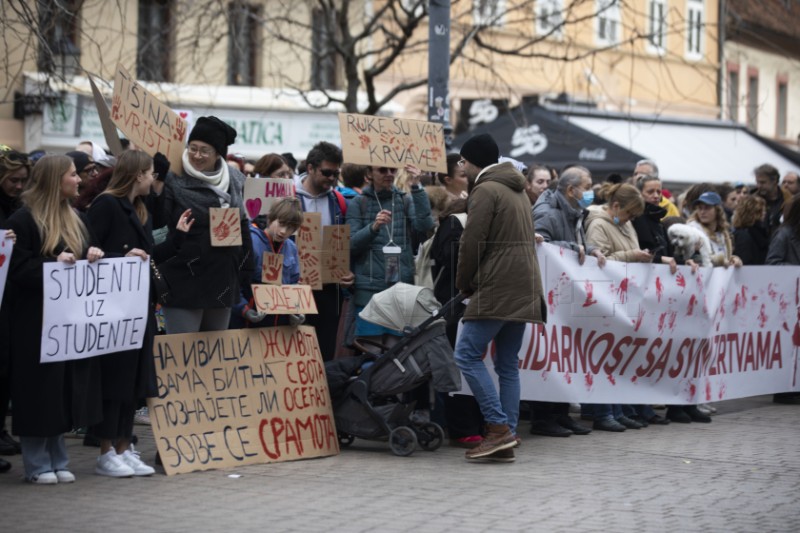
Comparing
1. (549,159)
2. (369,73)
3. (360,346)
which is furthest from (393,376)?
(549,159)

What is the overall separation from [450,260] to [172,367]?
7.68 feet

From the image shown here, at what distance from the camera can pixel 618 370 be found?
11.0 meters

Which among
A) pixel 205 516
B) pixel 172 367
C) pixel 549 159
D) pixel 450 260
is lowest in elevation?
pixel 205 516

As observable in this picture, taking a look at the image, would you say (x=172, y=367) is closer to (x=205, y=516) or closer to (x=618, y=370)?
(x=205, y=516)

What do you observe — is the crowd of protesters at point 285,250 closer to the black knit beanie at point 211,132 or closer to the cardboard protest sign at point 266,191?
the black knit beanie at point 211,132

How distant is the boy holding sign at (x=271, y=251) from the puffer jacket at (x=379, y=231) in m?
0.85

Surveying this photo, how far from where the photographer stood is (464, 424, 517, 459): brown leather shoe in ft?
29.5

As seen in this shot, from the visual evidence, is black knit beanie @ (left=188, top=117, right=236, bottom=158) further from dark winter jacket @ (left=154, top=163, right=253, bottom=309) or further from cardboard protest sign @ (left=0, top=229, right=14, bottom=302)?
cardboard protest sign @ (left=0, top=229, right=14, bottom=302)

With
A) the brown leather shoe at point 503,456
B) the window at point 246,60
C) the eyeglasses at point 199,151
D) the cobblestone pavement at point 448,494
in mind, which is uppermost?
the window at point 246,60

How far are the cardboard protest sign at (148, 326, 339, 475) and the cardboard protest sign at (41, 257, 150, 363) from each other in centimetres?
52

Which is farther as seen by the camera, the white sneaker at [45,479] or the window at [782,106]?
the window at [782,106]

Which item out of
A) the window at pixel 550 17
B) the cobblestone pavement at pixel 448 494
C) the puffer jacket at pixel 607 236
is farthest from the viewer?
the window at pixel 550 17

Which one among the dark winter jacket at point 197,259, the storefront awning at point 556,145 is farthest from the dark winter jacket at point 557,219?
the storefront awning at point 556,145

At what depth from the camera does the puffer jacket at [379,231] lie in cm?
1018
